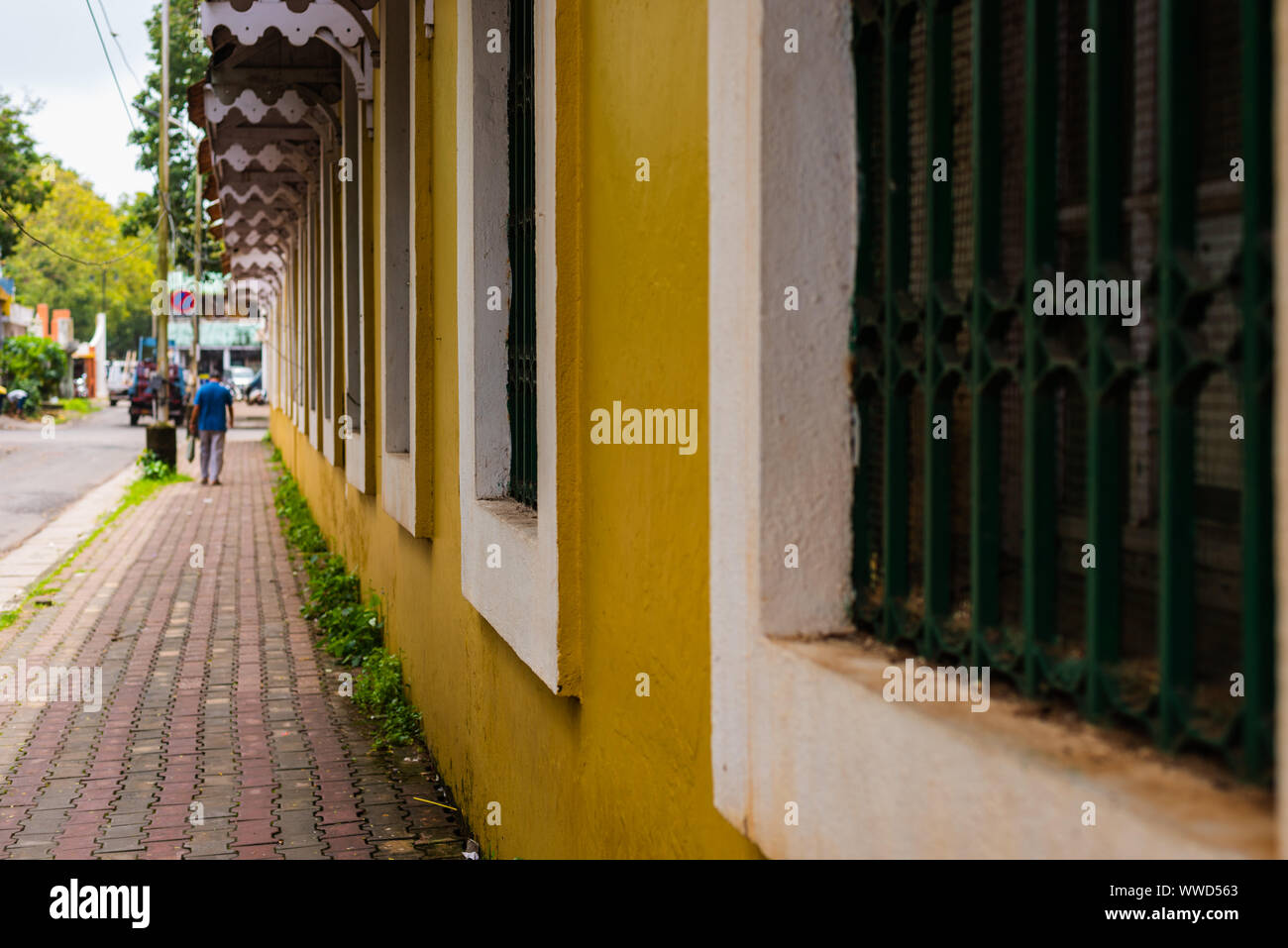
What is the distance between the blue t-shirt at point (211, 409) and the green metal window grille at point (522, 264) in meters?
18.3

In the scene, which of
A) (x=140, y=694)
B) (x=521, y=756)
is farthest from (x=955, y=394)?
(x=140, y=694)

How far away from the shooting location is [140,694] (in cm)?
805

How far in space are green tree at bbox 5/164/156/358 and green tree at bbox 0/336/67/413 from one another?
4849cm

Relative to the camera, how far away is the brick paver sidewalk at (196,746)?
545 centimetres

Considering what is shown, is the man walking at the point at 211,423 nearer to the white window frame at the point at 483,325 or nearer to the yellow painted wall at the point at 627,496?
the white window frame at the point at 483,325

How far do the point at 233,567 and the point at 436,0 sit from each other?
8.16 m

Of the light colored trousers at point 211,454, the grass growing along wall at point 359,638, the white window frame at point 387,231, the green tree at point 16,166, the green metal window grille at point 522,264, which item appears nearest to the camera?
the green metal window grille at point 522,264

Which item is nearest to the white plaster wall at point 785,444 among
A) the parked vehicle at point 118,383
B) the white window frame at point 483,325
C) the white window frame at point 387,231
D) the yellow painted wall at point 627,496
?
the yellow painted wall at point 627,496

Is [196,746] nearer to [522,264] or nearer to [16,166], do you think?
[522,264]

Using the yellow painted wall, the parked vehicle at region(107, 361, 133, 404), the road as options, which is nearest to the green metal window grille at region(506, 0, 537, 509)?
the yellow painted wall

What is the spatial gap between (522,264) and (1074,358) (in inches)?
131

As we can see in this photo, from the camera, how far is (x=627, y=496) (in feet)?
10.7

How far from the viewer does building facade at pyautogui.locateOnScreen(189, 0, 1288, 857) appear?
5.06 feet

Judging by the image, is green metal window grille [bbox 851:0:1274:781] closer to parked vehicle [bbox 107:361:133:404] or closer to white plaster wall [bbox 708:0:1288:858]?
white plaster wall [bbox 708:0:1288:858]
